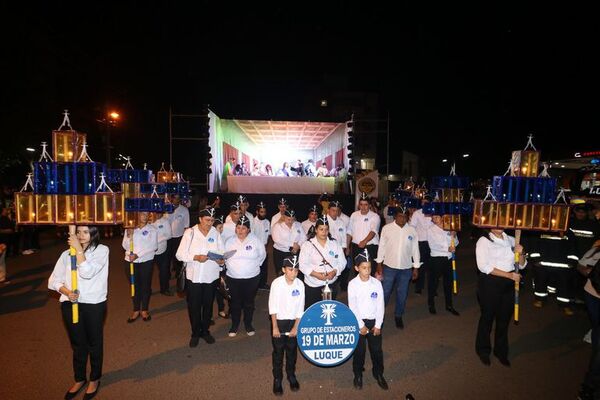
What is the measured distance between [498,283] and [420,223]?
3.37m

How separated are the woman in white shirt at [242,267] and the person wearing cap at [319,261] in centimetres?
91

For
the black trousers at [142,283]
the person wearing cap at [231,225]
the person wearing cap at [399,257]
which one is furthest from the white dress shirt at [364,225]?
the black trousers at [142,283]

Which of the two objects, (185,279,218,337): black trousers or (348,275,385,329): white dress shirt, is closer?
(348,275,385,329): white dress shirt

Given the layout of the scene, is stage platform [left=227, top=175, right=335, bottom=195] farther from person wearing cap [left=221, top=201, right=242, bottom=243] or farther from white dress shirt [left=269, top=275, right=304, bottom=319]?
white dress shirt [left=269, top=275, right=304, bottom=319]

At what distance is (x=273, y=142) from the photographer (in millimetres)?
23984

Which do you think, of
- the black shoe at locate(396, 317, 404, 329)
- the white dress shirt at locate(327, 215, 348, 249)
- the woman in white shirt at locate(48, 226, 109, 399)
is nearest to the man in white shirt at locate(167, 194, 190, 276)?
the white dress shirt at locate(327, 215, 348, 249)

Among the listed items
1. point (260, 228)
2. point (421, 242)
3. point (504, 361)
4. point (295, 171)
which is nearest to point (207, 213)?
point (260, 228)

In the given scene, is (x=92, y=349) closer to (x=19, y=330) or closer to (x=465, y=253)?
(x=19, y=330)

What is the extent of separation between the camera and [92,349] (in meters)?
4.07

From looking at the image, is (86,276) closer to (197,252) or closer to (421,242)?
(197,252)

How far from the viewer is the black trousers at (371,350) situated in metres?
4.18

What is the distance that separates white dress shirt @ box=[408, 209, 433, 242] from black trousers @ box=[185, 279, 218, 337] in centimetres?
433

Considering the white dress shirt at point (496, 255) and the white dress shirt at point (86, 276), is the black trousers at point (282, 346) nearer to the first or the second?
the white dress shirt at point (86, 276)

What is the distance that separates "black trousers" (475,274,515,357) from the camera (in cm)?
473
